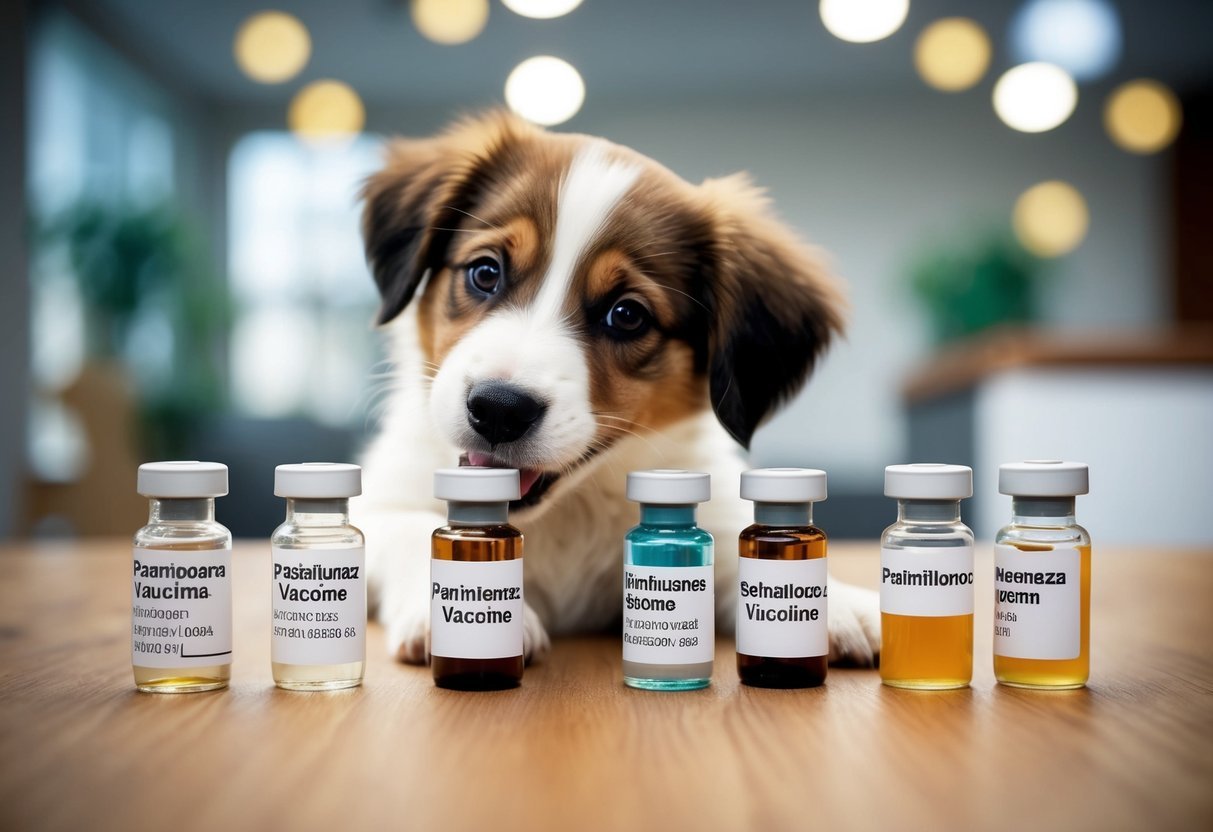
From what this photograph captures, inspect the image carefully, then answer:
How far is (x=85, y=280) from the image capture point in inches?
248

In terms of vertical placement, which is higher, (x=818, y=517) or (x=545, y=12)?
(x=545, y=12)

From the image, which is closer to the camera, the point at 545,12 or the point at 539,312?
the point at 539,312

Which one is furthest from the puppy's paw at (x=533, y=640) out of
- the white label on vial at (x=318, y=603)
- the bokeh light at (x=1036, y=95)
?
the bokeh light at (x=1036, y=95)

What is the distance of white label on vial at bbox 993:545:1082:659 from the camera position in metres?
1.00

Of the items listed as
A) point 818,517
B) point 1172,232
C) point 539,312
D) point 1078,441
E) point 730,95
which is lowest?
point 818,517

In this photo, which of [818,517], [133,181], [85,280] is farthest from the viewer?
[133,181]

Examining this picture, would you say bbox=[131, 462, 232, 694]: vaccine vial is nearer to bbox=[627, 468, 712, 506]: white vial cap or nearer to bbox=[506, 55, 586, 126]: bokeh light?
bbox=[627, 468, 712, 506]: white vial cap

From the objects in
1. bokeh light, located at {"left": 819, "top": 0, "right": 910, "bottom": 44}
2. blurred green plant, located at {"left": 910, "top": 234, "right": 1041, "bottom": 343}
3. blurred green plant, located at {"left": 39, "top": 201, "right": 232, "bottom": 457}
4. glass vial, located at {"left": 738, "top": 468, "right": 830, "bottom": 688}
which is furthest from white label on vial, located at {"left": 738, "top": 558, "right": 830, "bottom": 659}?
blurred green plant, located at {"left": 910, "top": 234, "right": 1041, "bottom": 343}

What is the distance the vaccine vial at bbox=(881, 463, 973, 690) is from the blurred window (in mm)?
8553

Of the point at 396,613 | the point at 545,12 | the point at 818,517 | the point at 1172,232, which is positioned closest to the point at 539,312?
the point at 396,613

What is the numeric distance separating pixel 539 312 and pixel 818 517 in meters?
3.00

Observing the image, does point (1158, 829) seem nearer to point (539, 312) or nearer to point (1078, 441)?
point (539, 312)

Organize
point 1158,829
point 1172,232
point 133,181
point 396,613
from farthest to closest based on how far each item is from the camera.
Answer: point 1172,232, point 133,181, point 396,613, point 1158,829

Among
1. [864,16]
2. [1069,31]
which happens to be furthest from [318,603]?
[1069,31]
